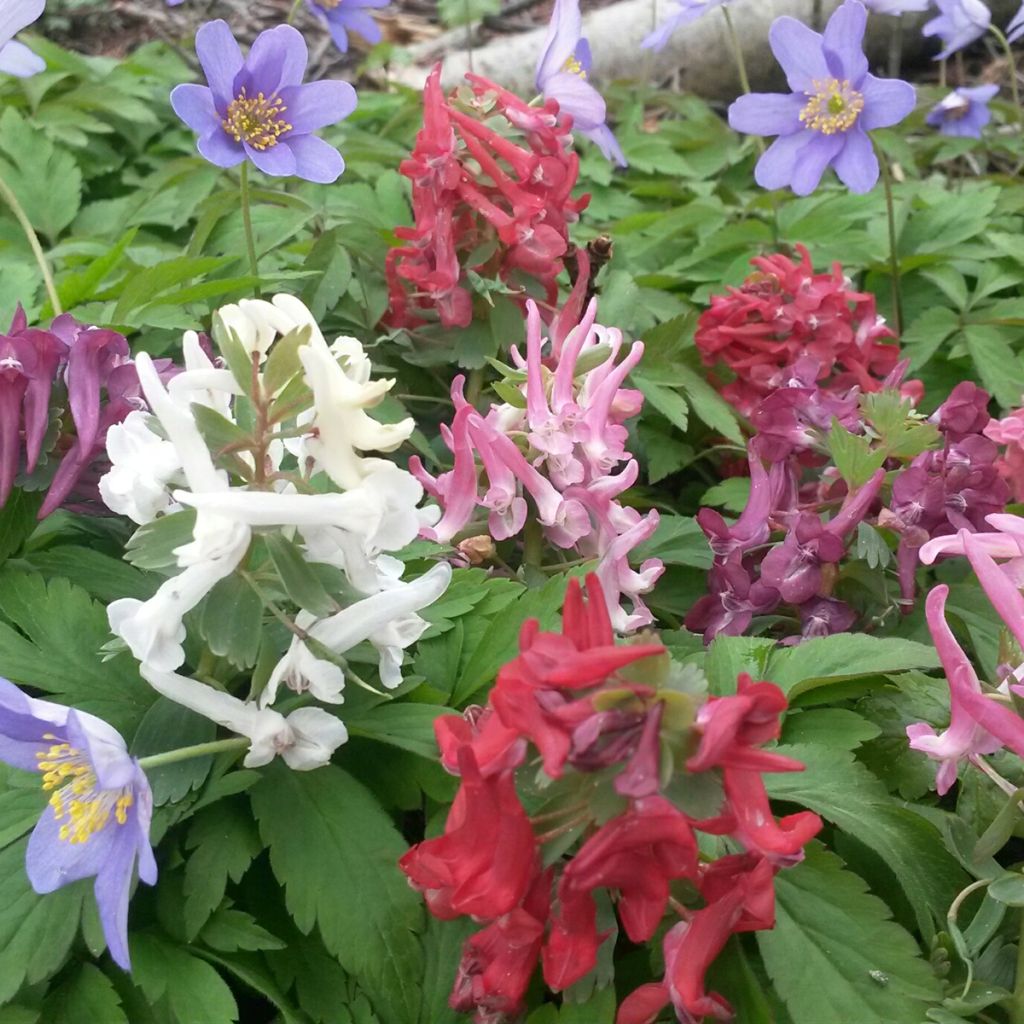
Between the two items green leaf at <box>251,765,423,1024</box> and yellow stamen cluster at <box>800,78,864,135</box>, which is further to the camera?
yellow stamen cluster at <box>800,78,864,135</box>

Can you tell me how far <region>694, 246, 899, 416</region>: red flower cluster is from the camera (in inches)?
65.6

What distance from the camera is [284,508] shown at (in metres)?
0.82

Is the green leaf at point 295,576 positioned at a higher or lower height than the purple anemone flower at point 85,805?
higher

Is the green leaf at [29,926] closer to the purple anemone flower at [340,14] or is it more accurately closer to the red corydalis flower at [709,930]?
the red corydalis flower at [709,930]

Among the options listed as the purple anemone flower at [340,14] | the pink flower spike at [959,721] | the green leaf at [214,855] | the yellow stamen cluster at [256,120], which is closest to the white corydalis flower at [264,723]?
the green leaf at [214,855]

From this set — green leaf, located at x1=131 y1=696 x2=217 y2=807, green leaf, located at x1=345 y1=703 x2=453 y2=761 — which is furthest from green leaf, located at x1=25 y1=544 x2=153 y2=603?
green leaf, located at x1=345 y1=703 x2=453 y2=761

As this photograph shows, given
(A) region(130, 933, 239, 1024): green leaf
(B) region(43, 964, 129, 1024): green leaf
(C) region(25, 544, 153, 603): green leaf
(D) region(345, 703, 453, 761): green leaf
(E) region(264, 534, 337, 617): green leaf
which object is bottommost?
(B) region(43, 964, 129, 1024): green leaf

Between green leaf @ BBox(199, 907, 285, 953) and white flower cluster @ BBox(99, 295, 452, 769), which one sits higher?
white flower cluster @ BBox(99, 295, 452, 769)

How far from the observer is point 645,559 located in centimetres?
140

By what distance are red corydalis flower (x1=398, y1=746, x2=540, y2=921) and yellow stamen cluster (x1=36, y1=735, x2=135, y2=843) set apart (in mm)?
280

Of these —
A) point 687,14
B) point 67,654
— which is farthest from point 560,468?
point 687,14

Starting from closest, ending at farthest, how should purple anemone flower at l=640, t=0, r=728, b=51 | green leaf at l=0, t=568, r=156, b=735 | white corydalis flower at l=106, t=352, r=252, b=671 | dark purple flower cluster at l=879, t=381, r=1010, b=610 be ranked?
white corydalis flower at l=106, t=352, r=252, b=671 < green leaf at l=0, t=568, r=156, b=735 < dark purple flower cluster at l=879, t=381, r=1010, b=610 < purple anemone flower at l=640, t=0, r=728, b=51

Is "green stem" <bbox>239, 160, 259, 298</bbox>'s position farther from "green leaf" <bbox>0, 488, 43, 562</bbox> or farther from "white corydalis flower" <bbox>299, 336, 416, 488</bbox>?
"white corydalis flower" <bbox>299, 336, 416, 488</bbox>

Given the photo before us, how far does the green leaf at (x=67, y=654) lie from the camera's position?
104cm
